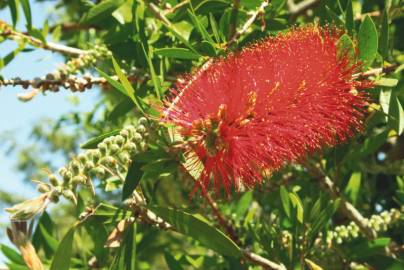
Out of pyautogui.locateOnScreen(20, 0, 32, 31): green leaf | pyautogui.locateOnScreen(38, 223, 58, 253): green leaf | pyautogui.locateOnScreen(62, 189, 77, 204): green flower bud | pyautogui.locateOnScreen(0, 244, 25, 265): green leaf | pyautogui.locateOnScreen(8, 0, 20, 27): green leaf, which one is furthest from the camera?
pyautogui.locateOnScreen(38, 223, 58, 253): green leaf

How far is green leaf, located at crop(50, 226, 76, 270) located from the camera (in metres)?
1.24

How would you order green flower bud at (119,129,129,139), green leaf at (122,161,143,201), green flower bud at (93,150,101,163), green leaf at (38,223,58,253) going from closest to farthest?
green flower bud at (93,150,101,163)
green flower bud at (119,129,129,139)
green leaf at (122,161,143,201)
green leaf at (38,223,58,253)

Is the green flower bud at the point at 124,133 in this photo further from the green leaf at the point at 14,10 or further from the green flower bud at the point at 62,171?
the green leaf at the point at 14,10

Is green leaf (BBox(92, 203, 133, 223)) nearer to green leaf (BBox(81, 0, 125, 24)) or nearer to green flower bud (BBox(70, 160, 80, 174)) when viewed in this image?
green flower bud (BBox(70, 160, 80, 174))

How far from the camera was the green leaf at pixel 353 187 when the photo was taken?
8.11 feet

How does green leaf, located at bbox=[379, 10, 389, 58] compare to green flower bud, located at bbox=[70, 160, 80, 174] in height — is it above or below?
below

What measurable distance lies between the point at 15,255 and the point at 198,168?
0.99 meters

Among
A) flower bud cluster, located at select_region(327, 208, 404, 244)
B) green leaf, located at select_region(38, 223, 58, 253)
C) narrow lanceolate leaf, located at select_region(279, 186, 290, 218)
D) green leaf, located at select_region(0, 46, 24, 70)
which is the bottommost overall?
flower bud cluster, located at select_region(327, 208, 404, 244)

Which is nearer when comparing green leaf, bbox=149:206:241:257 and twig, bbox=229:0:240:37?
green leaf, bbox=149:206:241:257

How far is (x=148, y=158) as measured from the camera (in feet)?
4.74

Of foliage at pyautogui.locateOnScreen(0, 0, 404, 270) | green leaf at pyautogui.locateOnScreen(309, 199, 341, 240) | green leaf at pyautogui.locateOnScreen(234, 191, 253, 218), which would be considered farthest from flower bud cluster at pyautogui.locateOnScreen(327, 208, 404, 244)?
green leaf at pyautogui.locateOnScreen(234, 191, 253, 218)

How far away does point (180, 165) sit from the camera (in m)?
1.52

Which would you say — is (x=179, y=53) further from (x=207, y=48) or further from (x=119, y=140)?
(x=119, y=140)

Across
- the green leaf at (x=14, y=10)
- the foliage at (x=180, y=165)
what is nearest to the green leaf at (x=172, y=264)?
the foliage at (x=180, y=165)
